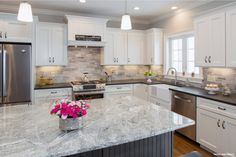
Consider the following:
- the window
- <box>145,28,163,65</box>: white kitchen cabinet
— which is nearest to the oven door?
<box>145,28,163,65</box>: white kitchen cabinet

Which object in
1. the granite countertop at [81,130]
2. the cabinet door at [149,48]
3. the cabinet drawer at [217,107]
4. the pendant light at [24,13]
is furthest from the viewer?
the cabinet door at [149,48]

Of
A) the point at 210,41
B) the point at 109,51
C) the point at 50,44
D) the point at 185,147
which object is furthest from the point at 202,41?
→ the point at 50,44

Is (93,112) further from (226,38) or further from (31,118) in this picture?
(226,38)

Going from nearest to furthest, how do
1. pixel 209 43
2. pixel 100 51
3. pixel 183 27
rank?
pixel 209 43, pixel 183 27, pixel 100 51

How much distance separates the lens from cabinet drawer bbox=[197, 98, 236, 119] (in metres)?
2.35

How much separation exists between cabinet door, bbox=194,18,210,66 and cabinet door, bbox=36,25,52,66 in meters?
3.29

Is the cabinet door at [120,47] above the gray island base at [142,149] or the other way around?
above

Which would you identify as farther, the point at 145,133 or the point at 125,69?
the point at 125,69

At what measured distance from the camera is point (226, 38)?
9.07 feet

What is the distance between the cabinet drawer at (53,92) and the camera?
3.66 metres

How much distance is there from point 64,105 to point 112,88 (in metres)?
2.99

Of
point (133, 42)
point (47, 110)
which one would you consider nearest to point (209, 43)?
point (133, 42)

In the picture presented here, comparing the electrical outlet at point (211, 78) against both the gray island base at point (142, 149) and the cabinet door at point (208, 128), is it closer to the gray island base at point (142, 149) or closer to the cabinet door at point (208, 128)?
the cabinet door at point (208, 128)

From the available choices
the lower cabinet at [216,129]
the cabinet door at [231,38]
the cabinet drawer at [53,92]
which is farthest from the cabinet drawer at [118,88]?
the cabinet door at [231,38]
